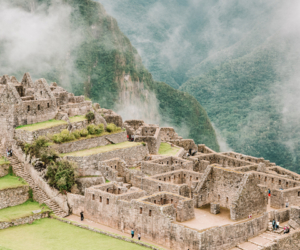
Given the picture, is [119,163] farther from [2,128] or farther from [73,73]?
[73,73]

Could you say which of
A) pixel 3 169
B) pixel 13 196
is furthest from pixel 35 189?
pixel 3 169

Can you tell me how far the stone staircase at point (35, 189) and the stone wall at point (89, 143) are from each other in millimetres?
3138

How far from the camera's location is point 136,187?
3095 cm

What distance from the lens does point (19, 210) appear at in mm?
27766

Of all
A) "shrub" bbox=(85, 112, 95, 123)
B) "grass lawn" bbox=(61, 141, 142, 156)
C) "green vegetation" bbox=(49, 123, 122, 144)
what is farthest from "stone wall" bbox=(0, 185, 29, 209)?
"shrub" bbox=(85, 112, 95, 123)

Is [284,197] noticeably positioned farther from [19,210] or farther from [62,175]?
[19,210]

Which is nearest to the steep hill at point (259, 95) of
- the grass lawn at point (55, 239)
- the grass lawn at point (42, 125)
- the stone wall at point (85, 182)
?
the grass lawn at point (42, 125)

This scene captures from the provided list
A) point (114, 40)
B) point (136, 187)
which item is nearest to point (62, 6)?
point (114, 40)

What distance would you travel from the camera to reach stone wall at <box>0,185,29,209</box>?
2794cm

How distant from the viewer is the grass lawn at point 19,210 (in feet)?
86.9

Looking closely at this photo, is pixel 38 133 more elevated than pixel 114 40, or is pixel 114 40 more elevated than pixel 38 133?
pixel 114 40

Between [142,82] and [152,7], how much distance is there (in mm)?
54139

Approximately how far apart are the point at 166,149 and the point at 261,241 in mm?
19323

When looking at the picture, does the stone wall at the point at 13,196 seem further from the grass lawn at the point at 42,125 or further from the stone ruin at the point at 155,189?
the grass lawn at the point at 42,125
